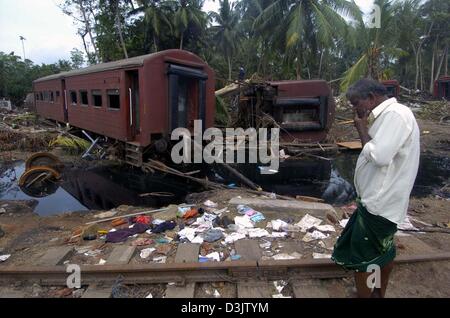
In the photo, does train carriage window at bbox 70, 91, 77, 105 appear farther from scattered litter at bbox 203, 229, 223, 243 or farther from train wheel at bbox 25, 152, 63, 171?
scattered litter at bbox 203, 229, 223, 243

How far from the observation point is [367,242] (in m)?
2.68

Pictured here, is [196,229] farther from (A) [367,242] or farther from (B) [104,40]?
(B) [104,40]

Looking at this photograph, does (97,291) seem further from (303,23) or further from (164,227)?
(303,23)

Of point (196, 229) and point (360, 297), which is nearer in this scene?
point (360, 297)

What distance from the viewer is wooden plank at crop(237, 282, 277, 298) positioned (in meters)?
3.18

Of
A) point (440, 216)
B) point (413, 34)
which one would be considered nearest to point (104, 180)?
point (440, 216)

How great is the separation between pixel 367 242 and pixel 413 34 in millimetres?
32210

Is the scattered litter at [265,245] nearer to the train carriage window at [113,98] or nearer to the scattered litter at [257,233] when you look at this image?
the scattered litter at [257,233]

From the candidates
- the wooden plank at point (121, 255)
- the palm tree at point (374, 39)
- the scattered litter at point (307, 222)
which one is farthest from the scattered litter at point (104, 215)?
the palm tree at point (374, 39)

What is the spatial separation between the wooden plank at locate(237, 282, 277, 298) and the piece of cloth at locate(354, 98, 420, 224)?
125 cm

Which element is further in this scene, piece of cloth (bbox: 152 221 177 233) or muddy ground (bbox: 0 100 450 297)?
piece of cloth (bbox: 152 221 177 233)

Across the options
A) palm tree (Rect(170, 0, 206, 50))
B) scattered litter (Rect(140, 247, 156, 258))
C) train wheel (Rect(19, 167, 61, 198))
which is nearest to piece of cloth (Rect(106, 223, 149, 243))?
scattered litter (Rect(140, 247, 156, 258))

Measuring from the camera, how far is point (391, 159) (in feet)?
7.91
